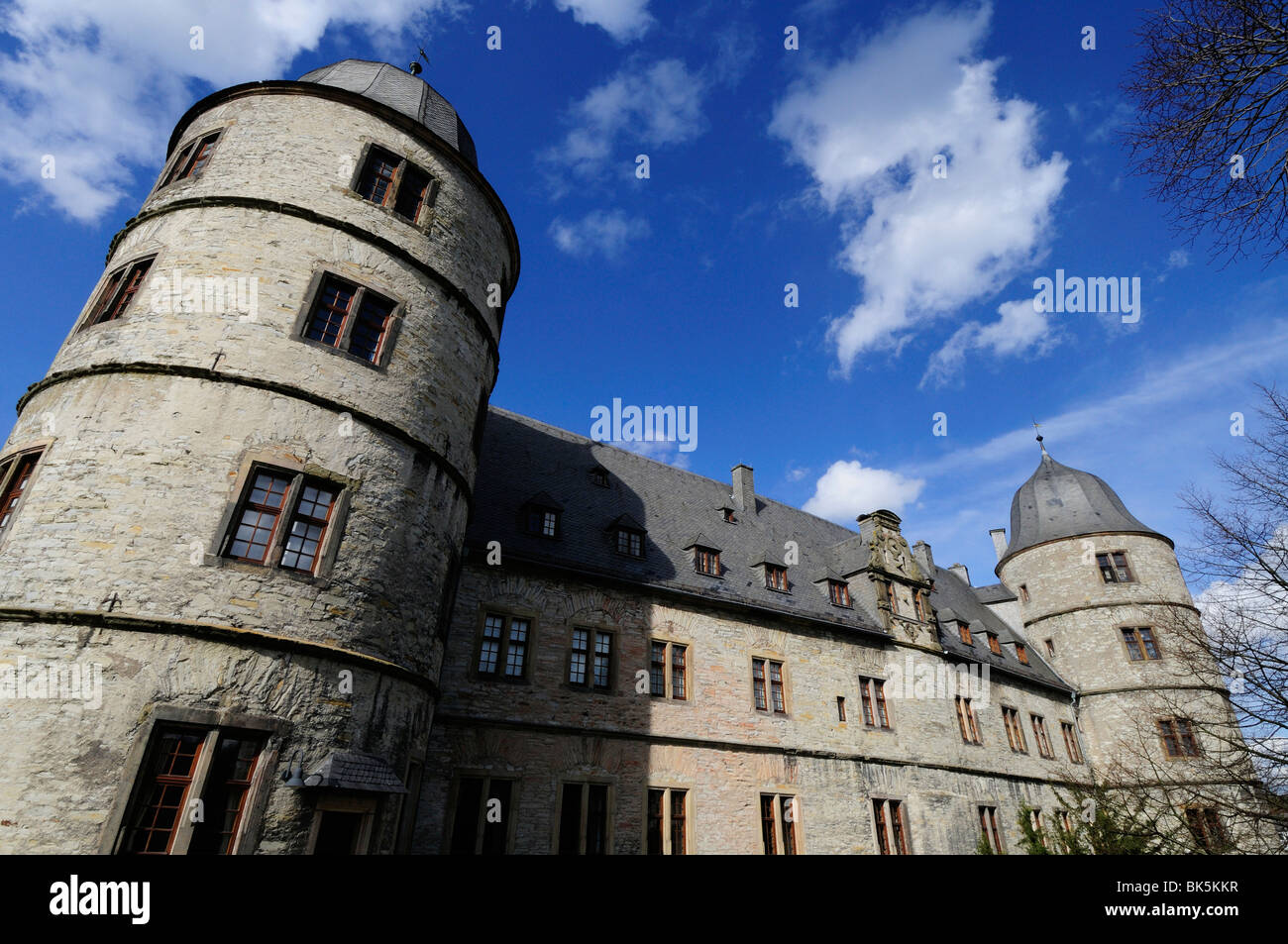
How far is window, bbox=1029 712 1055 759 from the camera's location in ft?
82.2

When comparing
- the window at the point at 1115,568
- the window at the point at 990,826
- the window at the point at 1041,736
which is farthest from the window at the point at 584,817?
the window at the point at 1115,568

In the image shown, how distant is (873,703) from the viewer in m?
19.3

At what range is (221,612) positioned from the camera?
823 centimetres

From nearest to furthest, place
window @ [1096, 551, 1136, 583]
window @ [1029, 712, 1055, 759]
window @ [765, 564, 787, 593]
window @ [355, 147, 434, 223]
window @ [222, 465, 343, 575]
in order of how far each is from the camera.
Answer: window @ [222, 465, 343, 575], window @ [355, 147, 434, 223], window @ [765, 564, 787, 593], window @ [1029, 712, 1055, 759], window @ [1096, 551, 1136, 583]

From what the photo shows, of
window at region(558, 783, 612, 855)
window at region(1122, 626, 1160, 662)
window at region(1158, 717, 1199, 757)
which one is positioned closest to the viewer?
window at region(558, 783, 612, 855)

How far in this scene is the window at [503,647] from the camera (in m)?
13.7

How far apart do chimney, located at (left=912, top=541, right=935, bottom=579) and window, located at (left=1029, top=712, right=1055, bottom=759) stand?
6.46 m

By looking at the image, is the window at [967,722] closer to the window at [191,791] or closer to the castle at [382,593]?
the castle at [382,593]

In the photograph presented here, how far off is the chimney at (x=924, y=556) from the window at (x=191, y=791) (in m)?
26.1

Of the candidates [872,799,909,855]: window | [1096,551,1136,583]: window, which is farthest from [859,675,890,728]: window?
[1096,551,1136,583]: window

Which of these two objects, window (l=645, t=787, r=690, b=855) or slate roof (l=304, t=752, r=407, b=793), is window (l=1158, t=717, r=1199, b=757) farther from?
slate roof (l=304, t=752, r=407, b=793)

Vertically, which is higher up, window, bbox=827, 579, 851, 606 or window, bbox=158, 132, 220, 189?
window, bbox=158, 132, 220, 189

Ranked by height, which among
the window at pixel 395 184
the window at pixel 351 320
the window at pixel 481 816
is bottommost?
the window at pixel 481 816

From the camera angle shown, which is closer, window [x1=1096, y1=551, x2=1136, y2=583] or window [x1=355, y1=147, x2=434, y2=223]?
window [x1=355, y1=147, x2=434, y2=223]
